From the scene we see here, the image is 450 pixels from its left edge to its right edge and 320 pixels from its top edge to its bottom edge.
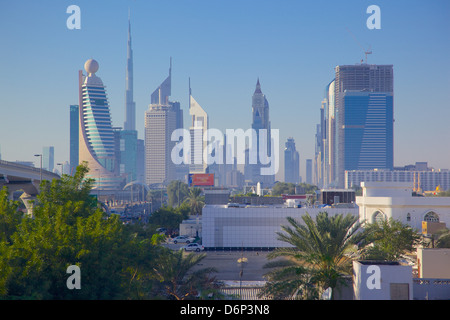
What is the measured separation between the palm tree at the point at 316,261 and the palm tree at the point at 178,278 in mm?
2998

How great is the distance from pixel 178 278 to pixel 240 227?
117ft

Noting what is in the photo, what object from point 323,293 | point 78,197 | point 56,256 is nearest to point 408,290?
point 323,293

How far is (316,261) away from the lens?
21.1 m

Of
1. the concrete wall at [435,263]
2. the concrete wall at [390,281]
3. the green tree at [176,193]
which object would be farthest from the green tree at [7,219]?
the green tree at [176,193]

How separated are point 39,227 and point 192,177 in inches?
4030

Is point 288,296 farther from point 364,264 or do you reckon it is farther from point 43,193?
point 43,193

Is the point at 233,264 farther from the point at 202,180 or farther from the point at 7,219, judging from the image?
the point at 202,180

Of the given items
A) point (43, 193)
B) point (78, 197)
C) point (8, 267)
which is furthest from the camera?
point (78, 197)

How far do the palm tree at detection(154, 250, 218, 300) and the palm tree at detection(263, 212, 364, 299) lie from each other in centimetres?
300

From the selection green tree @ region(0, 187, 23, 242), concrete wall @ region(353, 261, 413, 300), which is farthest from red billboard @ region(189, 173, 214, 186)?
concrete wall @ region(353, 261, 413, 300)

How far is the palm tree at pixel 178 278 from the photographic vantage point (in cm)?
2170

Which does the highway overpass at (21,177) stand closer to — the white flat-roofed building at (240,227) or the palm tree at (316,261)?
the white flat-roofed building at (240,227)

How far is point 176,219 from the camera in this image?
238ft
